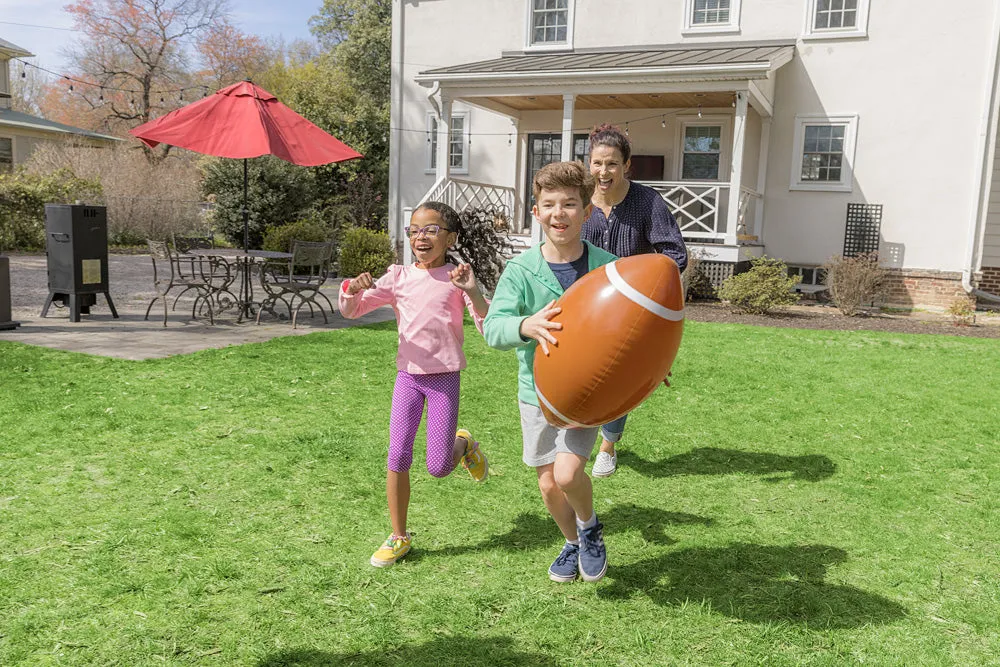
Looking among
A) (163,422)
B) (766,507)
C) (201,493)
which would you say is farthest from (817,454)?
(163,422)

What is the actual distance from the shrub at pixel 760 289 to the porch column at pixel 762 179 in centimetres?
328

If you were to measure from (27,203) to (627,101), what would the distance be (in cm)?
1491

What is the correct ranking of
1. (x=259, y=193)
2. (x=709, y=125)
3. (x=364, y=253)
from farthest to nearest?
(x=259, y=193) < (x=709, y=125) < (x=364, y=253)

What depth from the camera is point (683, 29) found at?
17.0 m

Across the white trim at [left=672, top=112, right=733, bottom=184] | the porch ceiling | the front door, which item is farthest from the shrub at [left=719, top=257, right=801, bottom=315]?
the front door

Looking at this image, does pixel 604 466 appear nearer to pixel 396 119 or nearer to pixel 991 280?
pixel 991 280

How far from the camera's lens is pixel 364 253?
54.7 ft

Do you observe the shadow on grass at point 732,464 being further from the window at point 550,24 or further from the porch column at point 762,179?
the window at point 550,24

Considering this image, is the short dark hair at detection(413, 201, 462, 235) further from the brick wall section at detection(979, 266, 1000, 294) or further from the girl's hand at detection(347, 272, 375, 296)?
the brick wall section at detection(979, 266, 1000, 294)

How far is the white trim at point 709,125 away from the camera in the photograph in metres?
16.8

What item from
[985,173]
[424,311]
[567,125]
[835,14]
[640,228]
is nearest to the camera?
[424,311]

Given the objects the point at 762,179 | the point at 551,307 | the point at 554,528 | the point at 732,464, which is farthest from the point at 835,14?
the point at 551,307

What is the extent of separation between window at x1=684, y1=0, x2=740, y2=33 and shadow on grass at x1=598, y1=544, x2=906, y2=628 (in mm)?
15119

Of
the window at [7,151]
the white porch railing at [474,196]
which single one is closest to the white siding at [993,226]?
the white porch railing at [474,196]
